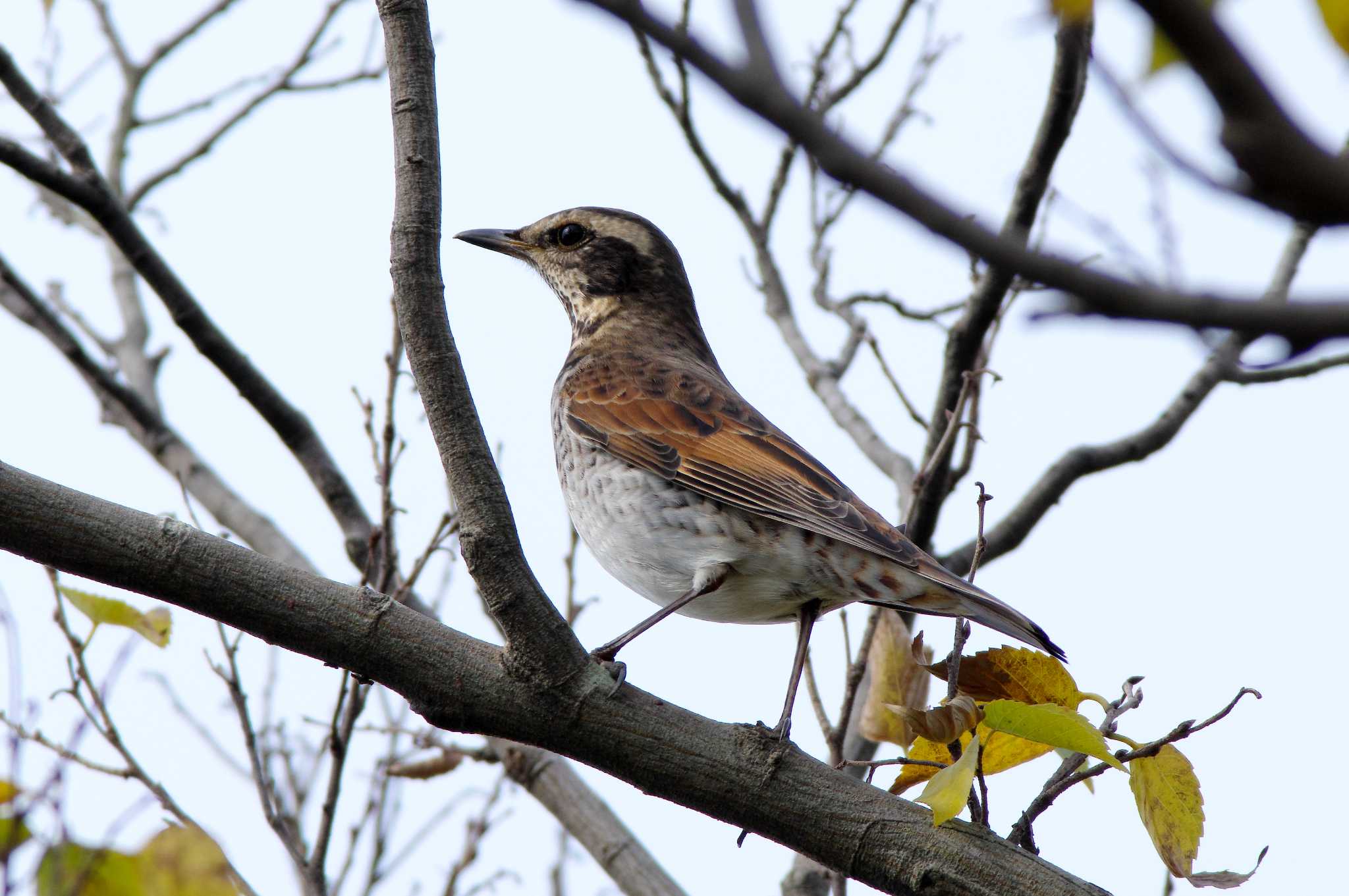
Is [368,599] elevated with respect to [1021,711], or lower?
elevated

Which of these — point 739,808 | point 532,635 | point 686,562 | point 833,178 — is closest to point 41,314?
point 686,562

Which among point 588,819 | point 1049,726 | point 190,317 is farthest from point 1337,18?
point 190,317

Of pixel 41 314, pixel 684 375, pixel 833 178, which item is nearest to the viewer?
pixel 833 178

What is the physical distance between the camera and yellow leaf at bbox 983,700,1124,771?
3221 millimetres

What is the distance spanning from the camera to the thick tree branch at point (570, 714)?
3.58 m

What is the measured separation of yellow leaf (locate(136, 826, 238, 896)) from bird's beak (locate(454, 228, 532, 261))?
5360 millimetres

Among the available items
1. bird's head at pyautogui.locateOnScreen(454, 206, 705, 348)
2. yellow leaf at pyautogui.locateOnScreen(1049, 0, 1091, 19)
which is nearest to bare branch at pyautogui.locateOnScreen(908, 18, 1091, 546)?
bird's head at pyautogui.locateOnScreen(454, 206, 705, 348)

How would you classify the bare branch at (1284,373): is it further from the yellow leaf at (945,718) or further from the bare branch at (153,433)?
the bare branch at (153,433)

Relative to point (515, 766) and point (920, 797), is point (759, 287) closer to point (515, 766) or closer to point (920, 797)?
point (515, 766)

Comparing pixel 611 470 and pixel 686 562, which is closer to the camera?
pixel 686 562

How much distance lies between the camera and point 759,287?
7773 mm

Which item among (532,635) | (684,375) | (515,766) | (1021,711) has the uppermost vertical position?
(684,375)

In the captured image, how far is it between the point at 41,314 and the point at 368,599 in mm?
3624

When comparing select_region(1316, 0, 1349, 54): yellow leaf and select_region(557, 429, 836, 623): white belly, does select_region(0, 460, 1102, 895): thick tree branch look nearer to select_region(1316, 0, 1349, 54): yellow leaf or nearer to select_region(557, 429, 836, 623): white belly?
select_region(557, 429, 836, 623): white belly
